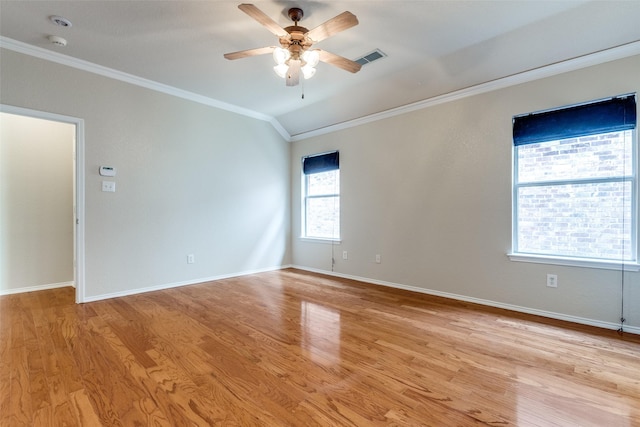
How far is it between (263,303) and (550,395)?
2.65 metres

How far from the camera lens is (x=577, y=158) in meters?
2.89

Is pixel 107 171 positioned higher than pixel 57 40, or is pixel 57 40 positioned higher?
pixel 57 40

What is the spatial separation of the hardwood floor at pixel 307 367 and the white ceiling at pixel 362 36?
2.65m

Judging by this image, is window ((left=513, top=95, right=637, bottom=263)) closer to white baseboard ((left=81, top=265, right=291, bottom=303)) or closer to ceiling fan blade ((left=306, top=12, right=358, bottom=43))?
ceiling fan blade ((left=306, top=12, right=358, bottom=43))

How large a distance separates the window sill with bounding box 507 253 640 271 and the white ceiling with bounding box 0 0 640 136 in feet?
6.39

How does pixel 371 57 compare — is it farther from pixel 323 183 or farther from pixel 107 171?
pixel 107 171

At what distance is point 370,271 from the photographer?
4504 mm

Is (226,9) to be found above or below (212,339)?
above

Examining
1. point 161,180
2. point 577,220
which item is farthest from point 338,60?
point 161,180

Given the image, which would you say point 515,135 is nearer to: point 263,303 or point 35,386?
point 263,303

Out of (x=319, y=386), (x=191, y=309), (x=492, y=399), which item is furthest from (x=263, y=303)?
(x=492, y=399)

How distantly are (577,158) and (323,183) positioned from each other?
3441mm

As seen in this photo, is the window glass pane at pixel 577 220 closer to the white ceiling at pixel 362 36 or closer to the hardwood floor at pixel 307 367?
the hardwood floor at pixel 307 367

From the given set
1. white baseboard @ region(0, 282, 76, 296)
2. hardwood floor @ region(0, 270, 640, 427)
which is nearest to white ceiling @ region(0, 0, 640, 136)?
hardwood floor @ region(0, 270, 640, 427)
